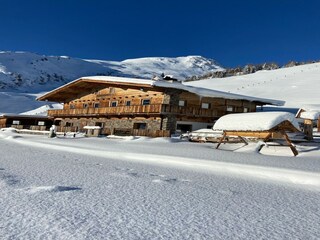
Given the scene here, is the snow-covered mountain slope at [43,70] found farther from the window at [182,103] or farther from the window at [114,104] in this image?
the window at [182,103]

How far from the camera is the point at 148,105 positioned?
24844 millimetres

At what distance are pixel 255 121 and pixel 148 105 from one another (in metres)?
13.1

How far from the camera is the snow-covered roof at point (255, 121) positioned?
1213cm

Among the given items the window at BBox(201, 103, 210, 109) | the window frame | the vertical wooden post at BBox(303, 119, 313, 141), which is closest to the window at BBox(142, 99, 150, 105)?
the window frame

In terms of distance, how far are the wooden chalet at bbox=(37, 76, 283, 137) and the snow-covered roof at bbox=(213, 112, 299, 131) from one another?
277 inches

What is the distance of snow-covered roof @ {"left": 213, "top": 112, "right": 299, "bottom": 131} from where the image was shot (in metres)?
12.1

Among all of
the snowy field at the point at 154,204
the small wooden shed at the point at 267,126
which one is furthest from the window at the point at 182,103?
the snowy field at the point at 154,204

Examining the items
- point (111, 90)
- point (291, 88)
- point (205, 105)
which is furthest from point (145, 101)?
point (291, 88)

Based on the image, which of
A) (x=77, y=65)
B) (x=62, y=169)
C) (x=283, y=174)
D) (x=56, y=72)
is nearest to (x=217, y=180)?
(x=283, y=174)

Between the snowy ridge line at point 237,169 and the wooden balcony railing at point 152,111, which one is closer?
the snowy ridge line at point 237,169

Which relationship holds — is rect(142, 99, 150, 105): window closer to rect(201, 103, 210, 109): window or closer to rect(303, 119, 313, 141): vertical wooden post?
rect(201, 103, 210, 109): window

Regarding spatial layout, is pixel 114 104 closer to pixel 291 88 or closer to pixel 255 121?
pixel 255 121

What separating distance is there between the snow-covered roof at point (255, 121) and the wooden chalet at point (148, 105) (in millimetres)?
7030

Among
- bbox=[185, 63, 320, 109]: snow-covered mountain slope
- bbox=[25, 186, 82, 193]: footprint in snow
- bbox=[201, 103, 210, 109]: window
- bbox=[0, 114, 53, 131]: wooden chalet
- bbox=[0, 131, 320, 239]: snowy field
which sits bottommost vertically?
bbox=[0, 114, 53, 131]: wooden chalet
